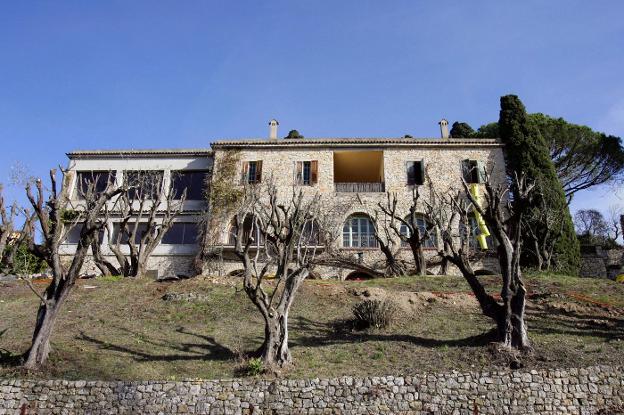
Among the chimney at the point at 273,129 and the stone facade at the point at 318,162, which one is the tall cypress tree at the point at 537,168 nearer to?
the stone facade at the point at 318,162

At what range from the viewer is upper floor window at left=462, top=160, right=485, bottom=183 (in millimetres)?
32188

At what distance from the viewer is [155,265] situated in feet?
103

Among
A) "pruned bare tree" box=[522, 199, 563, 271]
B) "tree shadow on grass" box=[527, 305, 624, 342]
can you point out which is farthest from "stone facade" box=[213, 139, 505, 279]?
"tree shadow on grass" box=[527, 305, 624, 342]

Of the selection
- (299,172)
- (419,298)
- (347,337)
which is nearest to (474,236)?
(299,172)

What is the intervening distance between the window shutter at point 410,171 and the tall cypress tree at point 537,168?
6.11 metres

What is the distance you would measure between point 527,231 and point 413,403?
64.8 ft

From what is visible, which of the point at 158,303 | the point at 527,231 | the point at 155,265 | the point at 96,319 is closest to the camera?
the point at 96,319

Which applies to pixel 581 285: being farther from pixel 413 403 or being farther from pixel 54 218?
pixel 54 218

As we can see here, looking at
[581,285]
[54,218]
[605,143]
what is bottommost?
[581,285]

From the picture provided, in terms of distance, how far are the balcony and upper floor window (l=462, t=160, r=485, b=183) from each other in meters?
5.47

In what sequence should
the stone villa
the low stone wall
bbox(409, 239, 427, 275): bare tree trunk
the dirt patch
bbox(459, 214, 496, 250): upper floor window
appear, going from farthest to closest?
the stone villa, bbox(459, 214, 496, 250): upper floor window, bbox(409, 239, 427, 275): bare tree trunk, the dirt patch, the low stone wall

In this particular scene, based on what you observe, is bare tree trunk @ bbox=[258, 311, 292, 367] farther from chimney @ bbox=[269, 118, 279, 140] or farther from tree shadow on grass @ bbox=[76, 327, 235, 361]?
chimney @ bbox=[269, 118, 279, 140]

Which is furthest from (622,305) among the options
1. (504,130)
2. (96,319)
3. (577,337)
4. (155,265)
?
(155,265)

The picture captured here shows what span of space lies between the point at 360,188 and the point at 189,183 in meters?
11.8
